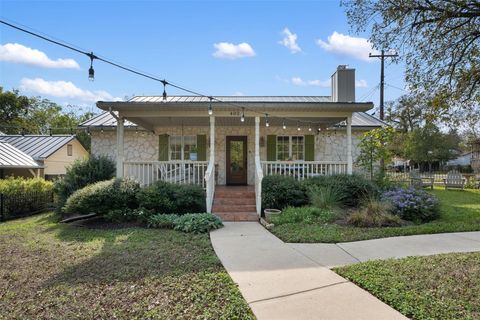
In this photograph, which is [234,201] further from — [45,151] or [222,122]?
[45,151]

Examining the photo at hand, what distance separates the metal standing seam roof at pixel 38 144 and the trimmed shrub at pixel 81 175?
10619 mm

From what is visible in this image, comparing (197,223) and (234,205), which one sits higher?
(234,205)

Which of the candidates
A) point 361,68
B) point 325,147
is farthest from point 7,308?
point 361,68

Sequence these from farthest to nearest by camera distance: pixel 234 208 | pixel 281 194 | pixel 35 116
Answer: pixel 35 116 < pixel 234 208 < pixel 281 194

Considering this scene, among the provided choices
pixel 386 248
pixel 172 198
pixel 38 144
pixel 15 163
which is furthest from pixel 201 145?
pixel 38 144

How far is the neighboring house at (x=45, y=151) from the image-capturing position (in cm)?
1753

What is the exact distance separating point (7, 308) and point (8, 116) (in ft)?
120

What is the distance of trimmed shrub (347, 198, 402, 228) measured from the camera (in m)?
7.34

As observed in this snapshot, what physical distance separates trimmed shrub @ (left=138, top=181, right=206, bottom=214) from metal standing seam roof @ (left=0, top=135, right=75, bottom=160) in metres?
13.3

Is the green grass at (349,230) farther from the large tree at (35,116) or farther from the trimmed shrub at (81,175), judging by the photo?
the large tree at (35,116)

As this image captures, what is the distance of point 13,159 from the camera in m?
15.5

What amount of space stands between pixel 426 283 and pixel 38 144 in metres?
22.6

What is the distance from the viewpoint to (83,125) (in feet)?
41.7

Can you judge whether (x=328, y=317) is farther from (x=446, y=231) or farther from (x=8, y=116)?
(x=8, y=116)
